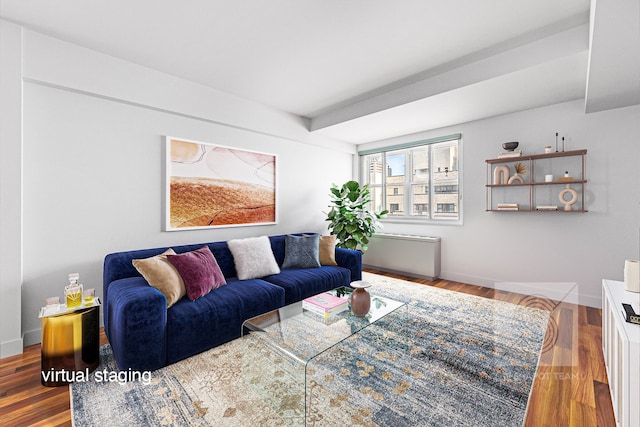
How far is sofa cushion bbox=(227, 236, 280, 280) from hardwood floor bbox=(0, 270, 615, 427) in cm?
132

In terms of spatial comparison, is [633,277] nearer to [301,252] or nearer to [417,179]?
[301,252]

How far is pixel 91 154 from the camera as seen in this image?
2.62 meters

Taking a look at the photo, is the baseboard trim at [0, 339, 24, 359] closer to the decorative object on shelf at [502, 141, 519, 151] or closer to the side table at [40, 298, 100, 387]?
the side table at [40, 298, 100, 387]

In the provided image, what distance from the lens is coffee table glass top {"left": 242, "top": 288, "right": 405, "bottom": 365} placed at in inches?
66.9

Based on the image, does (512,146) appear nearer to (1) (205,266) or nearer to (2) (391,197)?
(2) (391,197)

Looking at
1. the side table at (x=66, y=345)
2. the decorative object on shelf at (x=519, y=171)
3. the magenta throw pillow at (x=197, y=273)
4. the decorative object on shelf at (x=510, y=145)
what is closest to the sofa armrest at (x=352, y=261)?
the magenta throw pillow at (x=197, y=273)

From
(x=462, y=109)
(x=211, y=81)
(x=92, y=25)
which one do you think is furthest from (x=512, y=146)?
(x=92, y=25)

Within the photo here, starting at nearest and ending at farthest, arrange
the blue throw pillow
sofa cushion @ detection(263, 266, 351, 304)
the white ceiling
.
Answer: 1. the white ceiling
2. sofa cushion @ detection(263, 266, 351, 304)
3. the blue throw pillow

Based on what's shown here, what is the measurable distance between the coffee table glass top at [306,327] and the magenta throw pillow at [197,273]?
64 cm

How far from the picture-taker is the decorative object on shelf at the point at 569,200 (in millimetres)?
3227

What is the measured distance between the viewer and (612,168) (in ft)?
10.1

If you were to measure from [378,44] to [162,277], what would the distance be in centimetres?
265

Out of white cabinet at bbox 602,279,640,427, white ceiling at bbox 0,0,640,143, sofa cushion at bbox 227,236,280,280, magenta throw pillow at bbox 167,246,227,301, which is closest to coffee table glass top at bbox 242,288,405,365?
magenta throw pillow at bbox 167,246,227,301

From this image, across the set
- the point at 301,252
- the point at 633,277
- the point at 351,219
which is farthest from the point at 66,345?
the point at 633,277
